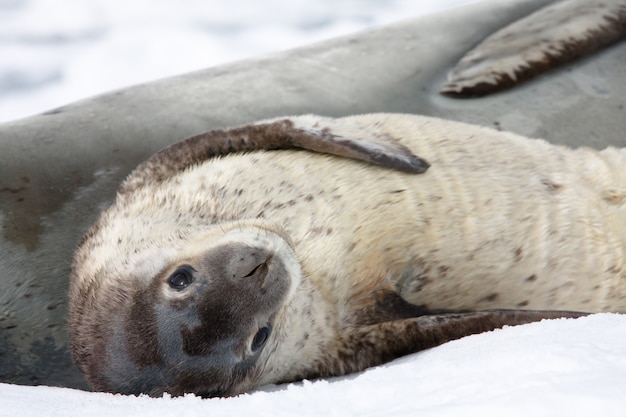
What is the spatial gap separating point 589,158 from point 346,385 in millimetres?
1505

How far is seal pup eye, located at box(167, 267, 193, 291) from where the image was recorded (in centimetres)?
171

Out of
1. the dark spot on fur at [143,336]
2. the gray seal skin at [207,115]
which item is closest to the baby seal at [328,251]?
the dark spot on fur at [143,336]

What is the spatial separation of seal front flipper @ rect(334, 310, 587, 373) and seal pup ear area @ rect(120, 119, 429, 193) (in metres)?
0.46

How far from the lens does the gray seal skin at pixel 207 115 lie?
2172mm

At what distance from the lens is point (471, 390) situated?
43.6 inches

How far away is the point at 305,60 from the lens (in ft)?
10.7

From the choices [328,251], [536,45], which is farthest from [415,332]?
[536,45]

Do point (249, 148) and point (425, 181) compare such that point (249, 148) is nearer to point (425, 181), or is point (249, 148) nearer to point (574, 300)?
point (425, 181)

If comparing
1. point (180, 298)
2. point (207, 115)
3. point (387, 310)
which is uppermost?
point (180, 298)

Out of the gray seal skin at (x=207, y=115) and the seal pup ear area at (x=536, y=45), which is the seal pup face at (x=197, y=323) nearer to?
the gray seal skin at (x=207, y=115)

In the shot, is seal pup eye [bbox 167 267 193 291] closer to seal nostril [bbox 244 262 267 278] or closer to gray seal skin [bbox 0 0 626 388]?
seal nostril [bbox 244 262 267 278]

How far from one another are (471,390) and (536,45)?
2337 mm

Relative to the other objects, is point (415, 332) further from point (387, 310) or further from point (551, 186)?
point (551, 186)

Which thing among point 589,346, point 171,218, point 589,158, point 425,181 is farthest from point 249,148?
point 589,346
